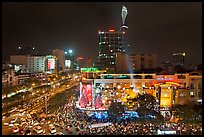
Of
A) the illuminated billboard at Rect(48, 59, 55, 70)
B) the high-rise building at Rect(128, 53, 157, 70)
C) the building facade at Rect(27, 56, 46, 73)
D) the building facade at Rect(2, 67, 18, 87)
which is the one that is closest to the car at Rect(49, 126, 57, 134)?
the building facade at Rect(2, 67, 18, 87)

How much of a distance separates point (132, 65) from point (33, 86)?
6950 millimetres

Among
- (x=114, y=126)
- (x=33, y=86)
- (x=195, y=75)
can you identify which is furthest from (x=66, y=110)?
(x=33, y=86)

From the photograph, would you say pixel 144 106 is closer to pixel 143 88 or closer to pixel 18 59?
pixel 143 88

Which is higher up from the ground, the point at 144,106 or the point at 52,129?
the point at 144,106

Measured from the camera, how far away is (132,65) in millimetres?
19750

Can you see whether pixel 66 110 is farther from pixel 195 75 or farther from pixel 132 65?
pixel 132 65

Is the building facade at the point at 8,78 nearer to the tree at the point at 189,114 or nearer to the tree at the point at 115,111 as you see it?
the tree at the point at 115,111

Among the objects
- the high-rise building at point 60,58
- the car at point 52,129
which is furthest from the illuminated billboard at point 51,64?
the car at point 52,129

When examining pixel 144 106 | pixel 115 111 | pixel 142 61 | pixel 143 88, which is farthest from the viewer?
pixel 142 61

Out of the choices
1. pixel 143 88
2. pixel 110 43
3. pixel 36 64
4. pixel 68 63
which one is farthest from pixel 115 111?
pixel 68 63

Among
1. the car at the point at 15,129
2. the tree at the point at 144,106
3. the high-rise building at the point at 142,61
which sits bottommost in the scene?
the car at the point at 15,129

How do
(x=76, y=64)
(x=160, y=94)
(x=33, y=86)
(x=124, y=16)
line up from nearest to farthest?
(x=160, y=94)
(x=33, y=86)
(x=124, y=16)
(x=76, y=64)

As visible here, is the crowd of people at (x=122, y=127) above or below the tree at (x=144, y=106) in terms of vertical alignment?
below

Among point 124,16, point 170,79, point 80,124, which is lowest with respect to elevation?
point 80,124
